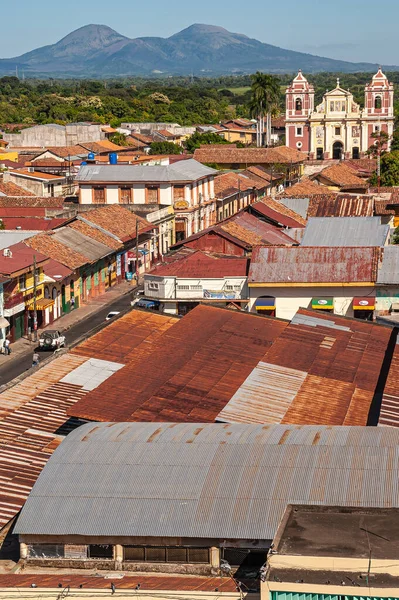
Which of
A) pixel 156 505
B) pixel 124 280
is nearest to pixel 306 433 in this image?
pixel 156 505

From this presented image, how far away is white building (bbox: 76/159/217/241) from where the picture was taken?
283ft

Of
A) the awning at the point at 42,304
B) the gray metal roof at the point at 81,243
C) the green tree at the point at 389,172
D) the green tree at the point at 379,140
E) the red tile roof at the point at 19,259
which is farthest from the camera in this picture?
the green tree at the point at 379,140

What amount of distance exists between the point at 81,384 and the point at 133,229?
43492 mm

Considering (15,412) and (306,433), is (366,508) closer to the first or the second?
(306,433)

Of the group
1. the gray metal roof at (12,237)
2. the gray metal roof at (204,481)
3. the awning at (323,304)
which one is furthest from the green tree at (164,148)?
the gray metal roof at (204,481)

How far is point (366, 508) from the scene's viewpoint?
67.0 feet

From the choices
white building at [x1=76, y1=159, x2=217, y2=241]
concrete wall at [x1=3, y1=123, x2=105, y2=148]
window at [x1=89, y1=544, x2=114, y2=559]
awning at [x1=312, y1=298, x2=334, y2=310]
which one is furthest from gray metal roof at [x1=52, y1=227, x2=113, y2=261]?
concrete wall at [x1=3, y1=123, x2=105, y2=148]

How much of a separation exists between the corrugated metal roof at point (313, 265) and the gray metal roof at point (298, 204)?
101ft

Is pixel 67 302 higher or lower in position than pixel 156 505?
lower

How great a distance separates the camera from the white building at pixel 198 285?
52719mm

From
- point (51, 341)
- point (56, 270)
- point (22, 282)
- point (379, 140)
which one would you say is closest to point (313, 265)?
point (51, 341)

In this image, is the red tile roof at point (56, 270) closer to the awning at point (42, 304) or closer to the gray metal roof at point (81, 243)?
the awning at point (42, 304)

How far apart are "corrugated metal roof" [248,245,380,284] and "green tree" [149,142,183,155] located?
285ft

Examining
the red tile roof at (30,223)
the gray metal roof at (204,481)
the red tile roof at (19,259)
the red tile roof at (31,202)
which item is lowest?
the red tile roof at (30,223)
